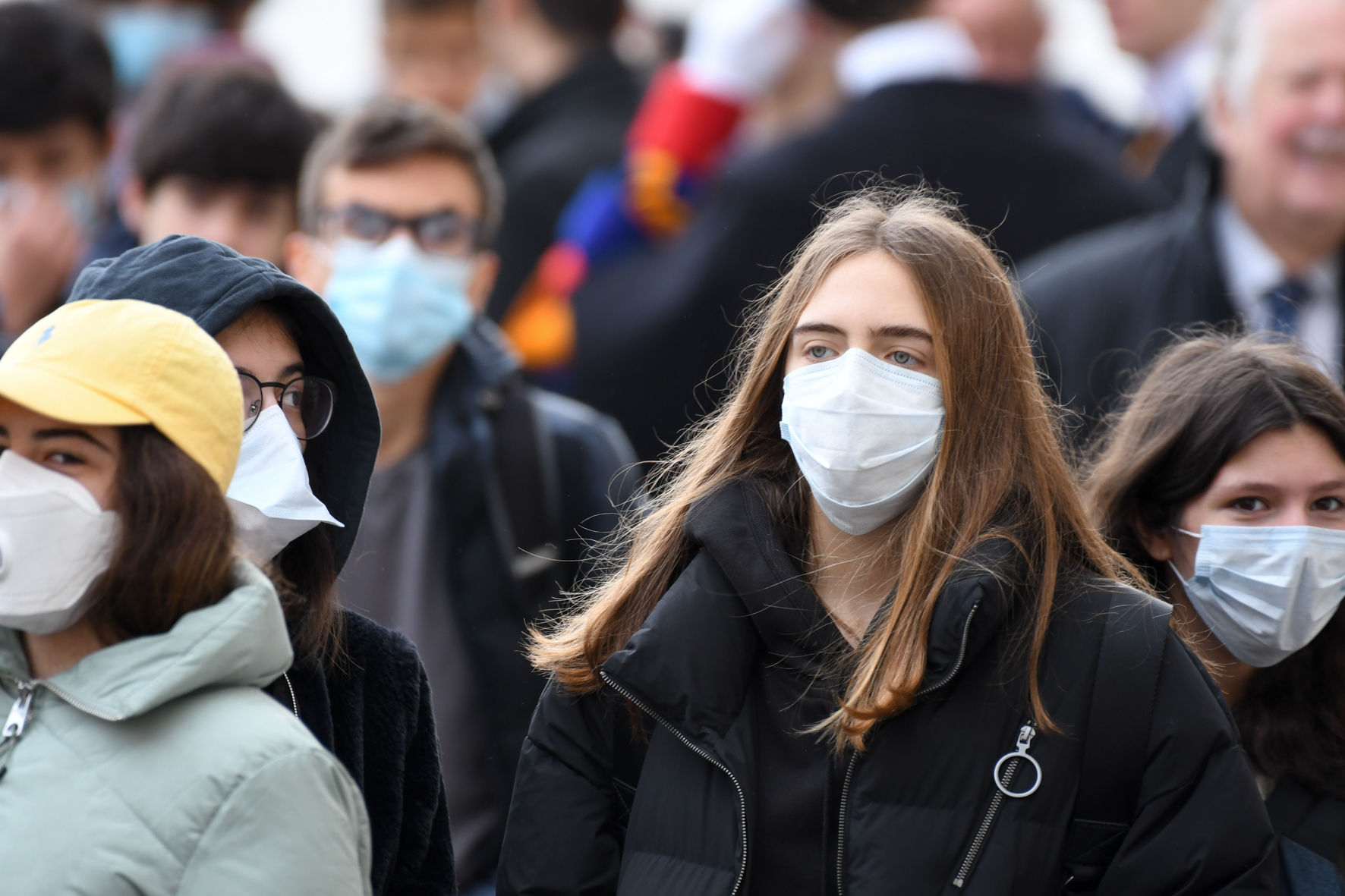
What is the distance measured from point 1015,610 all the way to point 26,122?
14.6 ft

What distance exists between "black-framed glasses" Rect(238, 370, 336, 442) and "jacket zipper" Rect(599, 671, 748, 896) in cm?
76

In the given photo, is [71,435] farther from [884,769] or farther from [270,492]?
[884,769]

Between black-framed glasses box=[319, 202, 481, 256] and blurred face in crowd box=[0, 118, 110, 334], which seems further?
blurred face in crowd box=[0, 118, 110, 334]

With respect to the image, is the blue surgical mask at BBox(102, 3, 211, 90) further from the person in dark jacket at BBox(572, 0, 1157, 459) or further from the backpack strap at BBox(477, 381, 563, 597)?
the backpack strap at BBox(477, 381, 563, 597)

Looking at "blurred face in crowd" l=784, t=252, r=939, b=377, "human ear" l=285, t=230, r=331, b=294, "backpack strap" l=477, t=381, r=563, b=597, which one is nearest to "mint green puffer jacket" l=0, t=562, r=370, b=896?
"blurred face in crowd" l=784, t=252, r=939, b=377

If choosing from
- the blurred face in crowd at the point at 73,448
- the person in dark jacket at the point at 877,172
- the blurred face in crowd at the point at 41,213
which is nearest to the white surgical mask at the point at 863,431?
the blurred face in crowd at the point at 73,448

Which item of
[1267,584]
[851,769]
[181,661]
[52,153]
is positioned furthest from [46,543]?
[52,153]

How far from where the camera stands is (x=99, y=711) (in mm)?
2307

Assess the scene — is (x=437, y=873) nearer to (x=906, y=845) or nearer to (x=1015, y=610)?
(x=906, y=845)

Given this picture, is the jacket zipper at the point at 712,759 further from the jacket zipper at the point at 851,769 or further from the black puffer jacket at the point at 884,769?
the jacket zipper at the point at 851,769

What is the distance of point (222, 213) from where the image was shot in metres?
5.02

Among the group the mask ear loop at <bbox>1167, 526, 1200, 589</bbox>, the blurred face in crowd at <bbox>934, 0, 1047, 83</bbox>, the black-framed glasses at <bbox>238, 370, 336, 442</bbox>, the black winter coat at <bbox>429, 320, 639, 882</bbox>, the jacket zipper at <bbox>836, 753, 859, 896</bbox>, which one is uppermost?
the blurred face in crowd at <bbox>934, 0, 1047, 83</bbox>

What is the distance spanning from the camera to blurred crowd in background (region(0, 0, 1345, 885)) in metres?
4.44

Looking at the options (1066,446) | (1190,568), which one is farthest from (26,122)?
(1190,568)
